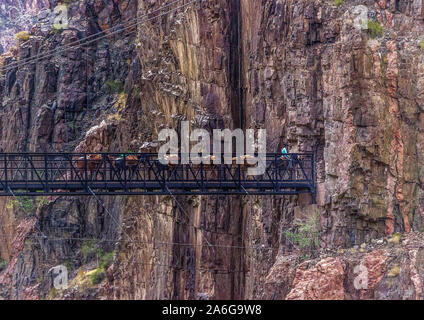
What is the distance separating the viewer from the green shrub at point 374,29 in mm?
37219

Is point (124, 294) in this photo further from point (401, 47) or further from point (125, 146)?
point (401, 47)

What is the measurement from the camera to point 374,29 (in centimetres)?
3725

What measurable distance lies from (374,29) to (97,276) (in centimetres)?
2739

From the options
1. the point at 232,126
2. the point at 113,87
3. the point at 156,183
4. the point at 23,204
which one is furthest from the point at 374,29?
the point at 23,204

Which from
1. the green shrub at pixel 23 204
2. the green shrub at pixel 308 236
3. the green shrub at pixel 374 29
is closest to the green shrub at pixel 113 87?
the green shrub at pixel 23 204

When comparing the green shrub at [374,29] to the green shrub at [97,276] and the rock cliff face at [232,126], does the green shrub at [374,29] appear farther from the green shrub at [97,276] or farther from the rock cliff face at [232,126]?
the green shrub at [97,276]

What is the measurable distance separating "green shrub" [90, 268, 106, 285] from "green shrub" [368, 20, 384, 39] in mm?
26922

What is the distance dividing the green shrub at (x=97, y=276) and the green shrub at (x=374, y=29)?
26922 mm

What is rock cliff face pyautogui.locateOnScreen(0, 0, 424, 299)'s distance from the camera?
120ft

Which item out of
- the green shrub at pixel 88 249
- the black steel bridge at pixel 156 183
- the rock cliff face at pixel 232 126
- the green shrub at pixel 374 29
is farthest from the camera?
the green shrub at pixel 88 249

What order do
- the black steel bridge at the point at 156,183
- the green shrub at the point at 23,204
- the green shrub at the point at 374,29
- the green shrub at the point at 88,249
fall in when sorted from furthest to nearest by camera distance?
the green shrub at the point at 23,204 → the green shrub at the point at 88,249 → the green shrub at the point at 374,29 → the black steel bridge at the point at 156,183

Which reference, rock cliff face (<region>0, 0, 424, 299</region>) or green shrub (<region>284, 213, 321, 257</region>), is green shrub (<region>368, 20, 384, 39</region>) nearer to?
rock cliff face (<region>0, 0, 424, 299</region>)

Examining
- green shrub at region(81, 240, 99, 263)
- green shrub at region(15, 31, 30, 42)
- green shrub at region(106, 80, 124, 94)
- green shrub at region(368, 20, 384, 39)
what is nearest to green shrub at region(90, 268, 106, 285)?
green shrub at region(81, 240, 99, 263)

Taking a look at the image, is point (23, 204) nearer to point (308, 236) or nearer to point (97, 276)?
point (97, 276)
